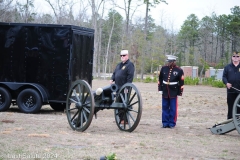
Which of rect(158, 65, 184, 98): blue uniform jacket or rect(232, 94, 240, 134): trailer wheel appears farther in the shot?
rect(158, 65, 184, 98): blue uniform jacket

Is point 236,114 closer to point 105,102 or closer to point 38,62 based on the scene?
point 105,102

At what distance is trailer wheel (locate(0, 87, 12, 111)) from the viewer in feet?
47.8

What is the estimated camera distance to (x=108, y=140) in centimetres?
920

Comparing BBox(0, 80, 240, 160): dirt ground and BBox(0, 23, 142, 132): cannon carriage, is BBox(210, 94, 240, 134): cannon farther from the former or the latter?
BBox(0, 23, 142, 132): cannon carriage

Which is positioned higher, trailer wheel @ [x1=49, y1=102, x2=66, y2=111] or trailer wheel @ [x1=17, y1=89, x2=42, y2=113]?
trailer wheel @ [x1=17, y1=89, x2=42, y2=113]

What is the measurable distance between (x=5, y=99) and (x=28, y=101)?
641 mm

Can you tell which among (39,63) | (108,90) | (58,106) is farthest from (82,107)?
(58,106)

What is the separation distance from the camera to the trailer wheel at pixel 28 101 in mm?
14352

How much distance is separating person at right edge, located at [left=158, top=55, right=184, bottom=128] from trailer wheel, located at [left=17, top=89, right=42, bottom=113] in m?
3.91

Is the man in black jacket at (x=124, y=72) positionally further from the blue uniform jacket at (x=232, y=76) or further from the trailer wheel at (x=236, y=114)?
the trailer wheel at (x=236, y=114)

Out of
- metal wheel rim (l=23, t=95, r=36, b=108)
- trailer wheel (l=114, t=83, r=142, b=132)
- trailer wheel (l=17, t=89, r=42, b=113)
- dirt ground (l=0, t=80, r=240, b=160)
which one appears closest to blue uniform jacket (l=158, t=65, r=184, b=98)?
dirt ground (l=0, t=80, r=240, b=160)

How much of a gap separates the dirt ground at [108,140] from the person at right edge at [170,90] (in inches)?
10.9

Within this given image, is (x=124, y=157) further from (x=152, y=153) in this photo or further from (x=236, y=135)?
(x=236, y=135)

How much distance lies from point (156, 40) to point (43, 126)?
49151mm
